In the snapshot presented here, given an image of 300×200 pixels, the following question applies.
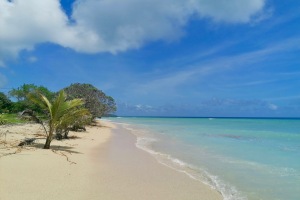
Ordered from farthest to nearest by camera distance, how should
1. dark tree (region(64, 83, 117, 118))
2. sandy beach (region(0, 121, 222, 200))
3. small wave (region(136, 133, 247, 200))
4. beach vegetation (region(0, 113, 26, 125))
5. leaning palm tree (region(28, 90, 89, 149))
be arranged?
1. dark tree (region(64, 83, 117, 118))
2. beach vegetation (region(0, 113, 26, 125))
3. leaning palm tree (region(28, 90, 89, 149))
4. small wave (region(136, 133, 247, 200))
5. sandy beach (region(0, 121, 222, 200))

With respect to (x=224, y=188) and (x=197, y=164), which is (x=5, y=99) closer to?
(x=197, y=164)

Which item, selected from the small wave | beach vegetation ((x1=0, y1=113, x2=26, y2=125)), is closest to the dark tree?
beach vegetation ((x1=0, y1=113, x2=26, y2=125))

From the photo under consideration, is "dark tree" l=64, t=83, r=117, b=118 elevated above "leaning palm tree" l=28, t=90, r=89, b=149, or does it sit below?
above

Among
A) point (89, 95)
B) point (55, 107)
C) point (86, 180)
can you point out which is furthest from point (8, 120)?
point (86, 180)

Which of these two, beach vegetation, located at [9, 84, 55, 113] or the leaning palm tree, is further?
beach vegetation, located at [9, 84, 55, 113]

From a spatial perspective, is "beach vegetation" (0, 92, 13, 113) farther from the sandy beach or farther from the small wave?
the small wave

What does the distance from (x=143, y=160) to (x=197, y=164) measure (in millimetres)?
2040

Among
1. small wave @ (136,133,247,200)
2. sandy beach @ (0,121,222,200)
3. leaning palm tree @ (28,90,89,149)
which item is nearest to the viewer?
sandy beach @ (0,121,222,200)

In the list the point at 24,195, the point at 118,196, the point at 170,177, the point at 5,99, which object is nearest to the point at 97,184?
the point at 118,196

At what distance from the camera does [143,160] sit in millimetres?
11219

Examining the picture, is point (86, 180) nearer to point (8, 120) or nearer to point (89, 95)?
point (8, 120)

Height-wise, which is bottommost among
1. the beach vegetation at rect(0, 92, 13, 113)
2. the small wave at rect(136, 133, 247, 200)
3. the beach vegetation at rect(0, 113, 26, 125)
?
the small wave at rect(136, 133, 247, 200)

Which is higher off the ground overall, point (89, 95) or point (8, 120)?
point (89, 95)

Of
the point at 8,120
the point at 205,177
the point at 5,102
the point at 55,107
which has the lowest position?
the point at 205,177
